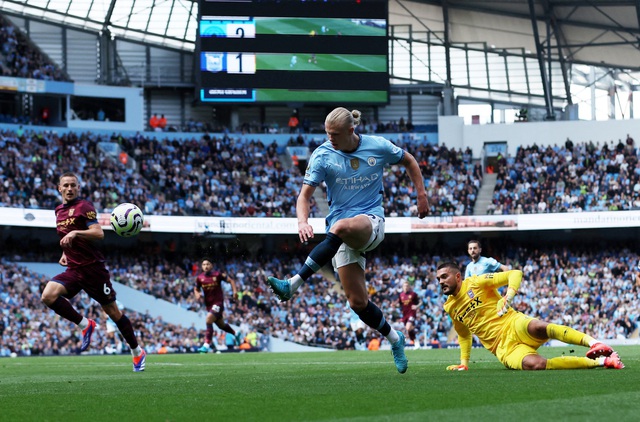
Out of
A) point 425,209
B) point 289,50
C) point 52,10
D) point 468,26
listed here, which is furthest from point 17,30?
point 425,209

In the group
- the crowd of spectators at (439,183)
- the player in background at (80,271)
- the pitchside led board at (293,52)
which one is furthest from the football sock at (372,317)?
the pitchside led board at (293,52)

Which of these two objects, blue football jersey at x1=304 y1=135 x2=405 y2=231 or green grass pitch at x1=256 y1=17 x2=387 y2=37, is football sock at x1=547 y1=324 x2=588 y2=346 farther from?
green grass pitch at x1=256 y1=17 x2=387 y2=37

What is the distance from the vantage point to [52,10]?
55.6 meters

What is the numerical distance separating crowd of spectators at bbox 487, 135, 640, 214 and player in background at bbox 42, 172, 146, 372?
35.7m

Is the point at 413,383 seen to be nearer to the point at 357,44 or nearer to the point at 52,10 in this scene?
the point at 357,44

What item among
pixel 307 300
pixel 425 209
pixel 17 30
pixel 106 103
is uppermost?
pixel 17 30

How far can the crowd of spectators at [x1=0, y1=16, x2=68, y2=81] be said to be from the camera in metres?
50.8

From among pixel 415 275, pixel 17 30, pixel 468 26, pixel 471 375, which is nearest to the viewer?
pixel 471 375

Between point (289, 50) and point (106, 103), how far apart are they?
35.9 ft

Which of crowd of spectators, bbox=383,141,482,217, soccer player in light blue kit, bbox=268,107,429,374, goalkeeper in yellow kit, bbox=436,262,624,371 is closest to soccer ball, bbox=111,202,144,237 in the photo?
soccer player in light blue kit, bbox=268,107,429,374

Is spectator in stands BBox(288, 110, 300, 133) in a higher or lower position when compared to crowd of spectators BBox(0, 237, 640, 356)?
higher

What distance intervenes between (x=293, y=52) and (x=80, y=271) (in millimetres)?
36638

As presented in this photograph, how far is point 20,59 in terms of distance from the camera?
5159 cm

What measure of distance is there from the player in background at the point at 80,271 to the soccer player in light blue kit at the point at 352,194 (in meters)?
3.87
